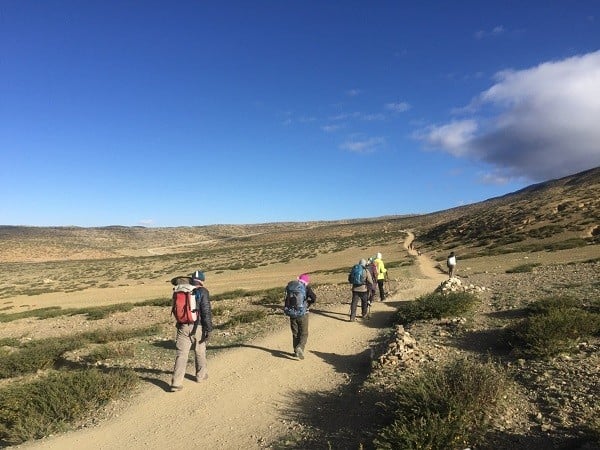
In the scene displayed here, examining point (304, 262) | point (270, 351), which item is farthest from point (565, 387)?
point (304, 262)

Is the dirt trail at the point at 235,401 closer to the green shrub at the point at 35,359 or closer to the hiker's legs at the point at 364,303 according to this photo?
the hiker's legs at the point at 364,303

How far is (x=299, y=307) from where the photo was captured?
30.2 feet

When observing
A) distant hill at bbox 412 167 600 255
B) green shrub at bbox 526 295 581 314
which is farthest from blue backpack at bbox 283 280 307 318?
distant hill at bbox 412 167 600 255

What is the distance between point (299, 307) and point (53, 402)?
468cm

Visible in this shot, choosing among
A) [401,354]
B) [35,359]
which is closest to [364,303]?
[401,354]

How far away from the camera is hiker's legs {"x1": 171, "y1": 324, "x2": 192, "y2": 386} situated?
25.8 ft

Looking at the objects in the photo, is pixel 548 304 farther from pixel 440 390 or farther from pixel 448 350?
pixel 440 390

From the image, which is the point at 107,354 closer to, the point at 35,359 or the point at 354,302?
the point at 35,359

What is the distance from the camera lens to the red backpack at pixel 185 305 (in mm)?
7797

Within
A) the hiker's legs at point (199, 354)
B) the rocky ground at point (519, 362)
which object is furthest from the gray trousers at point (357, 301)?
the hiker's legs at point (199, 354)

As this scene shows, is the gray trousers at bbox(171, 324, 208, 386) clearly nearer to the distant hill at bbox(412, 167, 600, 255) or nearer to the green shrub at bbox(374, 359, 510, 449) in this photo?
the green shrub at bbox(374, 359, 510, 449)

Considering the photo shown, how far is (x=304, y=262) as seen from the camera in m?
50.9

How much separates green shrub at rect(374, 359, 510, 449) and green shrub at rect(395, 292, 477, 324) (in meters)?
5.23

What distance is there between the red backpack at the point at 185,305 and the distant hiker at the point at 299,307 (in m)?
2.16
